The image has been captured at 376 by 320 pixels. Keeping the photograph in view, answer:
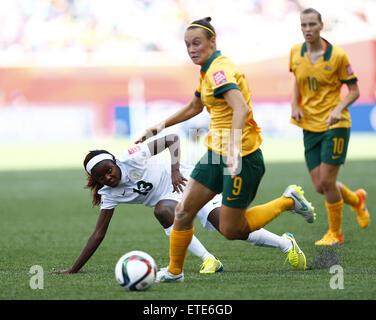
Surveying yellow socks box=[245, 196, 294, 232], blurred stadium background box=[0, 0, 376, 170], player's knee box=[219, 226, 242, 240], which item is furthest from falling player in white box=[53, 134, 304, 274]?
blurred stadium background box=[0, 0, 376, 170]

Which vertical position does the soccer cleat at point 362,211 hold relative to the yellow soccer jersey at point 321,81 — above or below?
below

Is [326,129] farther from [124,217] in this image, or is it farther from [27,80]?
[27,80]

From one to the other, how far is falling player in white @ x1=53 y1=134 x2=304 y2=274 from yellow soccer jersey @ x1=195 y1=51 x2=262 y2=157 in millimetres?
904

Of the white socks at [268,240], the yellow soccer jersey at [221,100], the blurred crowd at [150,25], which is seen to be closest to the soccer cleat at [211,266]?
the white socks at [268,240]

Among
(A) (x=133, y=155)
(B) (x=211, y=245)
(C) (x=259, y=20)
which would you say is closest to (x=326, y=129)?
(B) (x=211, y=245)

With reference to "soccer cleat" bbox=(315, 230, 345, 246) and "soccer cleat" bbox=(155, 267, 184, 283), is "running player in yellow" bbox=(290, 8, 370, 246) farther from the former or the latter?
"soccer cleat" bbox=(155, 267, 184, 283)

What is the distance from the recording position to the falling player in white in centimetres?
549

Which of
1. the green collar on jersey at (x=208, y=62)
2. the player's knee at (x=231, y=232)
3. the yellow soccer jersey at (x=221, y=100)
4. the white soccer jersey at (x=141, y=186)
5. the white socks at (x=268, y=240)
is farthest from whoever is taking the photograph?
the white soccer jersey at (x=141, y=186)

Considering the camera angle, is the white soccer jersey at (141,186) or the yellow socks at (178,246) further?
the white soccer jersey at (141,186)

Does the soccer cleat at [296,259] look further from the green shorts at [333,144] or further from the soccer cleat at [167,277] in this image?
the green shorts at [333,144]

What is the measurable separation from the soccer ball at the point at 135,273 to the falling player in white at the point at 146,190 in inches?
32.5

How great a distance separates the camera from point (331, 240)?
694 cm

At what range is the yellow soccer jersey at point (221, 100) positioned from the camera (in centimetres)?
456

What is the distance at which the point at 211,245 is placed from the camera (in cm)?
712
